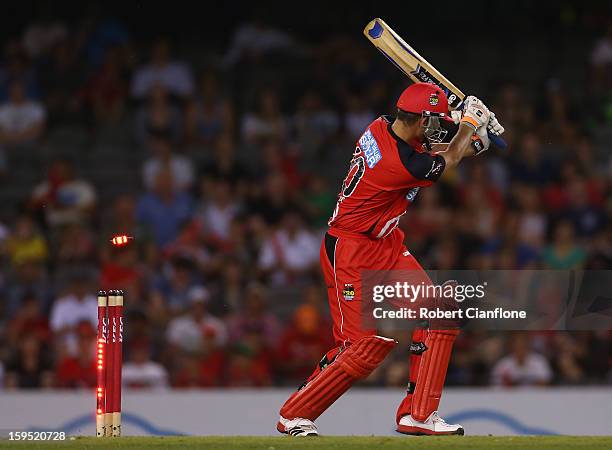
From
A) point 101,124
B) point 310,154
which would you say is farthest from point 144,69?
point 310,154

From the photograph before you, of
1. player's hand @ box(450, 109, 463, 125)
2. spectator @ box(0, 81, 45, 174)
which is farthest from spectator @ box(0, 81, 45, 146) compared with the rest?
player's hand @ box(450, 109, 463, 125)

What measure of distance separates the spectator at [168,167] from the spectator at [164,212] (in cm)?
15

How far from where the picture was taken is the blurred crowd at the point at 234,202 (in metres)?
12.2

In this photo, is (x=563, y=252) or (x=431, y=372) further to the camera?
(x=563, y=252)

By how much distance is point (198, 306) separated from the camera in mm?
12531

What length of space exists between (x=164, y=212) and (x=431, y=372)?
20.1ft

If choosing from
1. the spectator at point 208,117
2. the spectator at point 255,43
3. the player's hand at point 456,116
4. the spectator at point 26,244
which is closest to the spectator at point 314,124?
the spectator at point 208,117

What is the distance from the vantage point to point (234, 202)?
1402 centimetres

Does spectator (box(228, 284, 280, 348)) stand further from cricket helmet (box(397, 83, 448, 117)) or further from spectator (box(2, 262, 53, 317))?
cricket helmet (box(397, 83, 448, 117))

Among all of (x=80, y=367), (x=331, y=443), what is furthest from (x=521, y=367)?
(x=331, y=443)

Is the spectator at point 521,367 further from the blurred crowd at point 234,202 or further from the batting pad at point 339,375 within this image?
the batting pad at point 339,375

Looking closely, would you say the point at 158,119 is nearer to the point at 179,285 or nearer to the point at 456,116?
the point at 179,285

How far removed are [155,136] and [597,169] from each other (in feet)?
15.0

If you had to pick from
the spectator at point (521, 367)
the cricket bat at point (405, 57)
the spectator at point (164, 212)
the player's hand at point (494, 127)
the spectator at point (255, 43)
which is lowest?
the spectator at point (521, 367)
